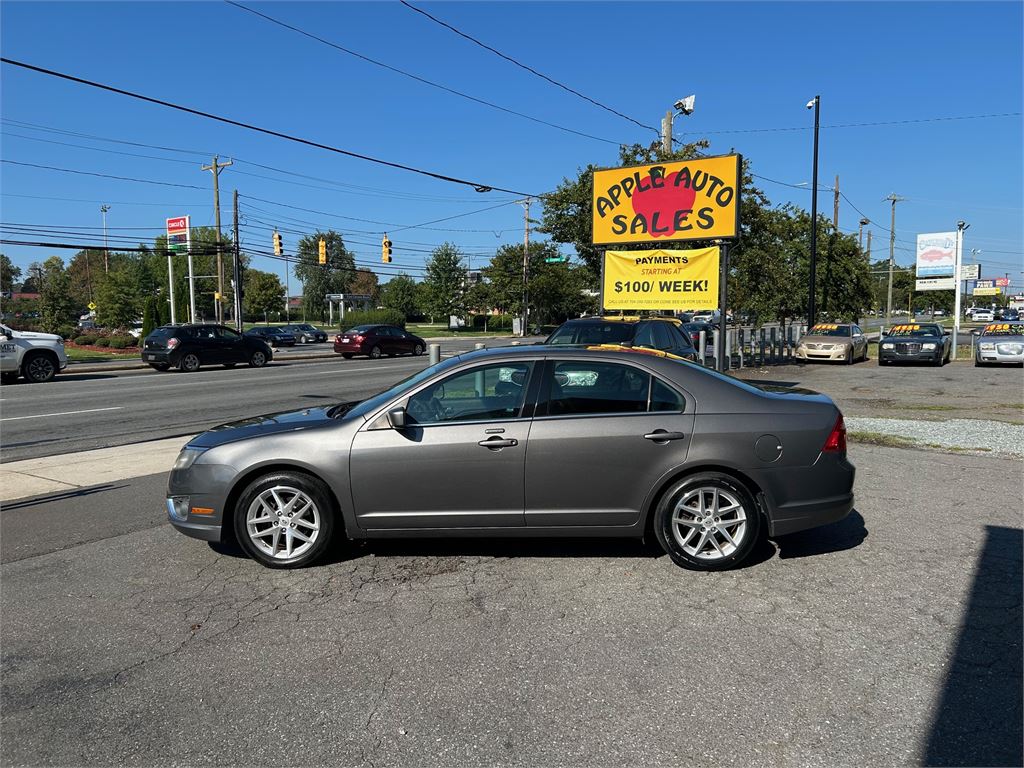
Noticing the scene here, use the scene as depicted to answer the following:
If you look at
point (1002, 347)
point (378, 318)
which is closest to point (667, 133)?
point (1002, 347)

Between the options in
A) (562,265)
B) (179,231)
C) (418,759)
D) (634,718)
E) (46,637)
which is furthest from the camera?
(562,265)

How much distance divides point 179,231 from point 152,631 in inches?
1936

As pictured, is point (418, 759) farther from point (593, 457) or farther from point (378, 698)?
point (593, 457)

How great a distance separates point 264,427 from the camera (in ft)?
16.7

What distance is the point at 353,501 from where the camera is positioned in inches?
189

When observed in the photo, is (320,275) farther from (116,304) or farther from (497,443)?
(497,443)

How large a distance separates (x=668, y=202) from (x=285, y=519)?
39.7ft

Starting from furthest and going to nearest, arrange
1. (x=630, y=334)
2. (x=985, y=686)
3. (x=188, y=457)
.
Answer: (x=630, y=334)
(x=188, y=457)
(x=985, y=686)

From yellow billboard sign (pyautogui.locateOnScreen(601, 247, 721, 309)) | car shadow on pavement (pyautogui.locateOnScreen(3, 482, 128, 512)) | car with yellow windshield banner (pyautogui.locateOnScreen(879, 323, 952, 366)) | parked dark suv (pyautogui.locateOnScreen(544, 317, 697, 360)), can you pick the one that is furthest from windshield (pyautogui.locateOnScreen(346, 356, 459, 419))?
car with yellow windshield banner (pyautogui.locateOnScreen(879, 323, 952, 366))

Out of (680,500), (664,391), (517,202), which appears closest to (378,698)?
(680,500)

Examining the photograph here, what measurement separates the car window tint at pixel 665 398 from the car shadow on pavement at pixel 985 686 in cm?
197

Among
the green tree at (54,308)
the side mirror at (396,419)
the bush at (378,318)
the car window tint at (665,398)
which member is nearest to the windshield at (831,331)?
the car window tint at (665,398)

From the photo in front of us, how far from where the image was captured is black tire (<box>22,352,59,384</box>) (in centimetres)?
1953

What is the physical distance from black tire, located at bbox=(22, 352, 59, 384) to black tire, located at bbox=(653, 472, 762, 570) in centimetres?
2006
